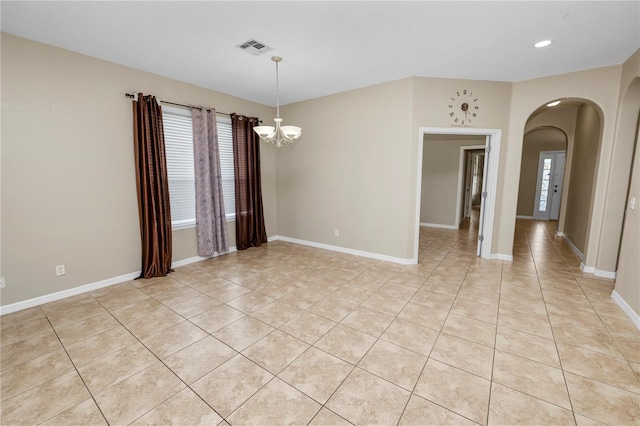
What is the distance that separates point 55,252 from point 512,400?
4.45 meters

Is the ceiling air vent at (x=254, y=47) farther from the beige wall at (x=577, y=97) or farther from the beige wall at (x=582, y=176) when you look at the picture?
the beige wall at (x=582, y=176)

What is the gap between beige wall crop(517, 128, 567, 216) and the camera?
25.6ft

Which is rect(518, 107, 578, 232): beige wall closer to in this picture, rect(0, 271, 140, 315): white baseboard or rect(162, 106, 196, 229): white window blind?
rect(162, 106, 196, 229): white window blind

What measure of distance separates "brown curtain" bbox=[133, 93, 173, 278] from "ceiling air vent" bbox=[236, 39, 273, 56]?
61.8 inches

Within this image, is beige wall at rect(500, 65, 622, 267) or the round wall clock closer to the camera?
beige wall at rect(500, 65, 622, 267)

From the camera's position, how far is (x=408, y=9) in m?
2.26

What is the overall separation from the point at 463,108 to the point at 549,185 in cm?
644

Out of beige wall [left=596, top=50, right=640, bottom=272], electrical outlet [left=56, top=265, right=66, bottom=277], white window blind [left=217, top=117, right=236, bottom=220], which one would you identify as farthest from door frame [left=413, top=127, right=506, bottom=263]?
electrical outlet [left=56, top=265, right=66, bottom=277]

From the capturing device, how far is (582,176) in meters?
4.70

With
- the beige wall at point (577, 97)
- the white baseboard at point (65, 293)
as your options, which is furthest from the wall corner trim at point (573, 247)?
the white baseboard at point (65, 293)

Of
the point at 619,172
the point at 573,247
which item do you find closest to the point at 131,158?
the point at 619,172

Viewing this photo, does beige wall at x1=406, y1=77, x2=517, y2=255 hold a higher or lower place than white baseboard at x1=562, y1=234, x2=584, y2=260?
higher

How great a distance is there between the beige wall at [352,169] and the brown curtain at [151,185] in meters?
2.37

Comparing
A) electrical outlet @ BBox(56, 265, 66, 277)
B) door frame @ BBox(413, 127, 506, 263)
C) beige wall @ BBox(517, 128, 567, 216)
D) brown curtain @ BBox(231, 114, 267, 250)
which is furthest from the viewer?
beige wall @ BBox(517, 128, 567, 216)
